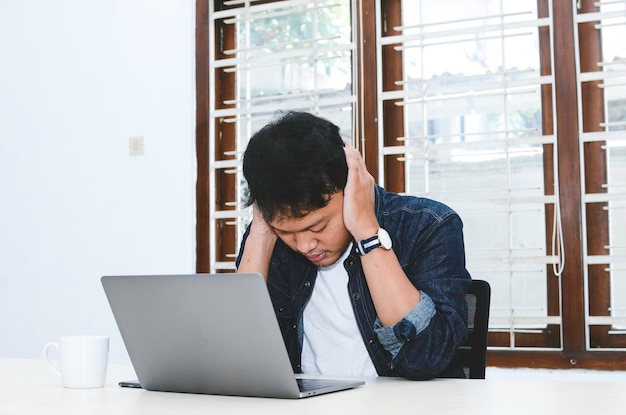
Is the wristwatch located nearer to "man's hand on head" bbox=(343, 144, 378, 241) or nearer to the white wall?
"man's hand on head" bbox=(343, 144, 378, 241)

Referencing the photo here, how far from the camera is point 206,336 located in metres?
1.12

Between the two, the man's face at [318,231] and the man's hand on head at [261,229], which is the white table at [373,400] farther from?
the man's hand on head at [261,229]

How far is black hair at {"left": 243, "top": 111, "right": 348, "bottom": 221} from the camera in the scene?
1.41 m

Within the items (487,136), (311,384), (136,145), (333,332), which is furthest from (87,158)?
(311,384)

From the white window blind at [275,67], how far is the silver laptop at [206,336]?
72.1 inches

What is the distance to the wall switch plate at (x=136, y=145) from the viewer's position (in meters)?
3.24

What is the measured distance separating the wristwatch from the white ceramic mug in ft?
1.66

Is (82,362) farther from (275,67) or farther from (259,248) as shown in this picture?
(275,67)

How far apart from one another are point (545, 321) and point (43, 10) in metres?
2.53

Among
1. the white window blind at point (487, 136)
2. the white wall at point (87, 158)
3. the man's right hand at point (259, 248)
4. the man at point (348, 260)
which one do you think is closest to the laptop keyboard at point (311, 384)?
the man at point (348, 260)

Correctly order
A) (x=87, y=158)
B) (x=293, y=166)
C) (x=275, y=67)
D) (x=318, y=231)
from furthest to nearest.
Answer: (x=87, y=158) → (x=275, y=67) → (x=318, y=231) → (x=293, y=166)

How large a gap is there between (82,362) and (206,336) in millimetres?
265

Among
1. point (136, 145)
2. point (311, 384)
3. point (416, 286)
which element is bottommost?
point (311, 384)

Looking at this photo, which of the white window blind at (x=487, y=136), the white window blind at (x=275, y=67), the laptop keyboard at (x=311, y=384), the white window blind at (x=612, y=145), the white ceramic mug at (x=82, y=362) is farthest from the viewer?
the white window blind at (x=275, y=67)
